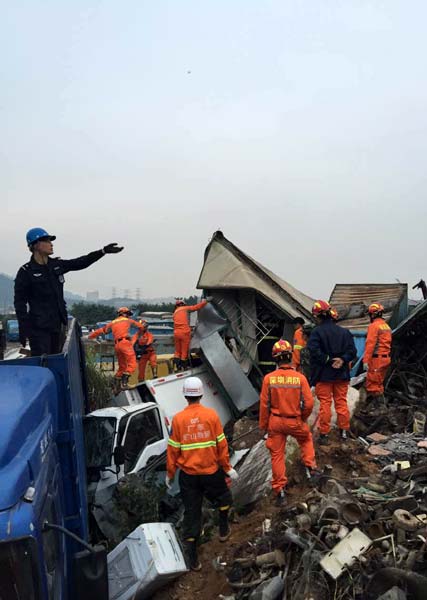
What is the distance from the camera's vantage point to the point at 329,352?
7383 millimetres

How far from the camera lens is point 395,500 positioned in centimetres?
473

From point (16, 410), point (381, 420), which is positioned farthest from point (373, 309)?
point (16, 410)

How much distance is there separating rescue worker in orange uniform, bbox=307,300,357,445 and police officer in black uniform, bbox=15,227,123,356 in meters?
3.51

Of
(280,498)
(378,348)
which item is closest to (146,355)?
(378,348)

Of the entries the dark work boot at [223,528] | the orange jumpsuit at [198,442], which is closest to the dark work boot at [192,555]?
the dark work boot at [223,528]

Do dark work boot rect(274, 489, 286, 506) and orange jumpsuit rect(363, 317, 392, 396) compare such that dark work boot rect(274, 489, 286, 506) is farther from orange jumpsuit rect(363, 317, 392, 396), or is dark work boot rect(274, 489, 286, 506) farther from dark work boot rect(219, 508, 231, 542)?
orange jumpsuit rect(363, 317, 392, 396)

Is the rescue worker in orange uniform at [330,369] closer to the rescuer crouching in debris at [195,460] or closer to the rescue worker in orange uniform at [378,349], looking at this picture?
the rescue worker in orange uniform at [378,349]

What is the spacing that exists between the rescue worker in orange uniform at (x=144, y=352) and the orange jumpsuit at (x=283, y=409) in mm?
6484

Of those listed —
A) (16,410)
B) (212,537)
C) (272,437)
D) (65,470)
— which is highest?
(16,410)

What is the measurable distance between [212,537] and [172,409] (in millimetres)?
2954

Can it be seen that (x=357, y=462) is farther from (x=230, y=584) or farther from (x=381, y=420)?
(x=230, y=584)

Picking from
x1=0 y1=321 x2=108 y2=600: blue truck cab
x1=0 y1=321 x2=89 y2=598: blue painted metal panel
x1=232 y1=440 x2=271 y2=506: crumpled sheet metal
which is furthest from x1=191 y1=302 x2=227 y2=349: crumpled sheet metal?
x1=0 y1=321 x2=89 y2=598: blue painted metal panel

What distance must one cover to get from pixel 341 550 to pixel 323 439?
3.36 metres

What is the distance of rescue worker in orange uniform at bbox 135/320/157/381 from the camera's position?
40.5 feet
